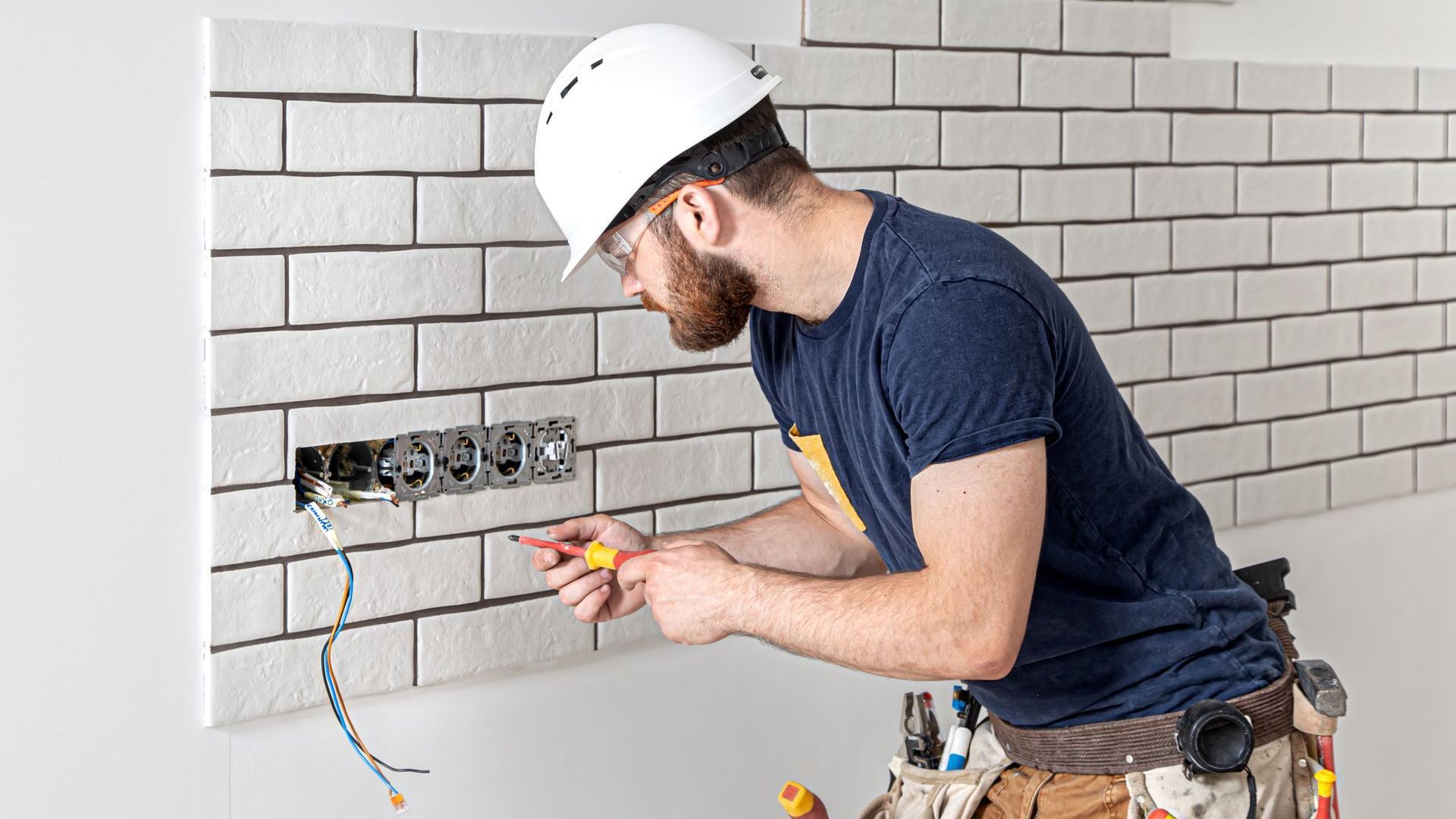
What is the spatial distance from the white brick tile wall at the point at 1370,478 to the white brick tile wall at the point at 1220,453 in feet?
0.69

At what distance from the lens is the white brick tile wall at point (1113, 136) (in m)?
2.19

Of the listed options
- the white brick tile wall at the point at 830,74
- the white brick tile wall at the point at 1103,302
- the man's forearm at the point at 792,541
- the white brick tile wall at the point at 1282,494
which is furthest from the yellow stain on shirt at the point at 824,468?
the white brick tile wall at the point at 1282,494

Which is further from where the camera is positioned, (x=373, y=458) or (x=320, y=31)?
(x=373, y=458)

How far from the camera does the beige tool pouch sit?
1572mm

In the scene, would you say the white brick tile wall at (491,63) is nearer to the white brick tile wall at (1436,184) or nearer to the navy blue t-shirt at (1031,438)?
the navy blue t-shirt at (1031,438)

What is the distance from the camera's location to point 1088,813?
1466mm

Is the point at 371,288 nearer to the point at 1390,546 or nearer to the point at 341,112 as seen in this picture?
the point at 341,112

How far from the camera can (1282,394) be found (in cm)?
249

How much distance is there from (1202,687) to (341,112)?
1.18 metres

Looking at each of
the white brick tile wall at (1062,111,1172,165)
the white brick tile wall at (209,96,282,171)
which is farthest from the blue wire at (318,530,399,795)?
the white brick tile wall at (1062,111,1172,165)

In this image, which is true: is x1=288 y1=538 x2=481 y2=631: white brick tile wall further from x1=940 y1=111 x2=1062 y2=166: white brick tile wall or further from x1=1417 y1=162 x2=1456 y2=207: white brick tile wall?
x1=1417 y1=162 x2=1456 y2=207: white brick tile wall

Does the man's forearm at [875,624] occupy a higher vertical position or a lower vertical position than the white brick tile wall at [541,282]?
lower

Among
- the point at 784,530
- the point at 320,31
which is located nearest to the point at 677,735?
the point at 784,530

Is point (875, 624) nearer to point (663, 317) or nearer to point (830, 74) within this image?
point (663, 317)
